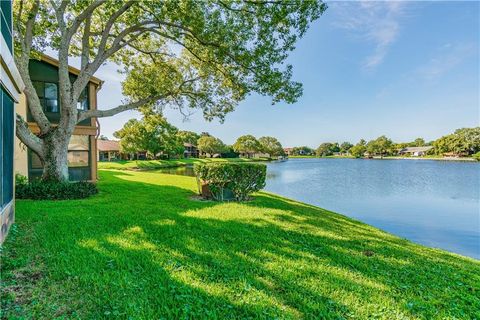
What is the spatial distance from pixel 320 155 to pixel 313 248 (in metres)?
132

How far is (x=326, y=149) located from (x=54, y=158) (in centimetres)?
13124

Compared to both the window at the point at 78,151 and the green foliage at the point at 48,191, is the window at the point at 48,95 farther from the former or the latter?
the green foliage at the point at 48,191

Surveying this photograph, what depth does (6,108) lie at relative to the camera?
184 inches

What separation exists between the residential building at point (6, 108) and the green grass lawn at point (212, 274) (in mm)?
641

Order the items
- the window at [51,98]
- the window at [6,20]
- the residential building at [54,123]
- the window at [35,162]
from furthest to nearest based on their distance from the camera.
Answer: the window at [51,98], the window at [35,162], the residential building at [54,123], the window at [6,20]

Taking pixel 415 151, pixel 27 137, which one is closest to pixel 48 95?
pixel 27 137

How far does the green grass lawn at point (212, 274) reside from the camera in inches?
109

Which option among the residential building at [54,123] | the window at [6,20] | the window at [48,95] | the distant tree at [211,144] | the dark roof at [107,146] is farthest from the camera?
the distant tree at [211,144]

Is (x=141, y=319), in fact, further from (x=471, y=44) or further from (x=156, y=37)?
(x=471, y=44)

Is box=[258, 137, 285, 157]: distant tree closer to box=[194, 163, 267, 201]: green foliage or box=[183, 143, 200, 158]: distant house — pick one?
box=[183, 143, 200, 158]: distant house

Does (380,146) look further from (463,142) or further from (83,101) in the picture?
(83,101)

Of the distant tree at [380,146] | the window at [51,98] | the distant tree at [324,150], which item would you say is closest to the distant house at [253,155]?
the distant tree at [380,146]

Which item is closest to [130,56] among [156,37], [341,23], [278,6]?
[156,37]

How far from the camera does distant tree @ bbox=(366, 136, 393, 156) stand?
99.2m
